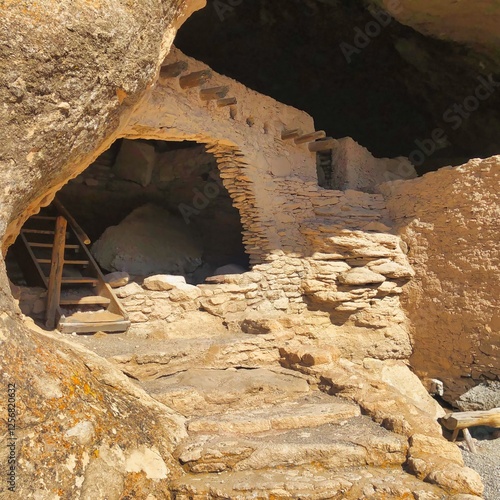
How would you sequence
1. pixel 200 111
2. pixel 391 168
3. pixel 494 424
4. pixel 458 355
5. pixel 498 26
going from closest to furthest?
1. pixel 494 424
2. pixel 200 111
3. pixel 458 355
4. pixel 498 26
5. pixel 391 168

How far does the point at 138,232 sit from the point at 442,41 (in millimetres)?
6186

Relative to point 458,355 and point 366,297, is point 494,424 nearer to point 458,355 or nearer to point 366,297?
point 458,355

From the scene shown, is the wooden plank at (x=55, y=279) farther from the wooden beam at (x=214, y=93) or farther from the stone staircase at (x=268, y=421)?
the wooden beam at (x=214, y=93)

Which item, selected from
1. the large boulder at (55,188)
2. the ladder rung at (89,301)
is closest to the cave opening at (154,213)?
the ladder rung at (89,301)

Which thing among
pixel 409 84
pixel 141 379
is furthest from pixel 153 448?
pixel 409 84

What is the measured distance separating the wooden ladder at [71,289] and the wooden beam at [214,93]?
7.68 feet

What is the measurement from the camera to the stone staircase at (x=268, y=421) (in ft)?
11.0

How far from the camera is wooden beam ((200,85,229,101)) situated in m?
6.26

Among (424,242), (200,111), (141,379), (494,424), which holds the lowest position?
(494,424)

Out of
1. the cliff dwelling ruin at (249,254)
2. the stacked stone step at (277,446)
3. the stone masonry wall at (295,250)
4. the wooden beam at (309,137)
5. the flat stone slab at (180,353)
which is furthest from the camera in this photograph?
the wooden beam at (309,137)

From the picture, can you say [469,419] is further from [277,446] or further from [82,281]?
[82,281]

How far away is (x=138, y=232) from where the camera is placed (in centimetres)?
896

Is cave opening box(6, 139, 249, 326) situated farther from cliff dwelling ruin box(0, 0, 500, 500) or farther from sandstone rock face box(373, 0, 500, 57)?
sandstone rock face box(373, 0, 500, 57)

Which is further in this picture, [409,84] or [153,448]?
[409,84]
